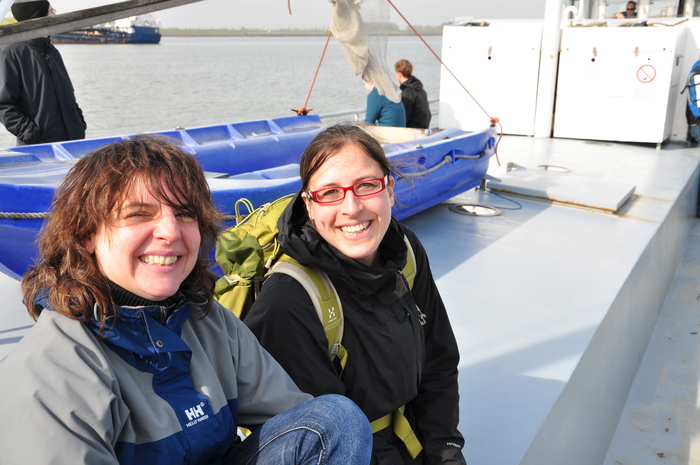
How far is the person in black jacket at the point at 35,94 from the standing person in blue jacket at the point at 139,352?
10.2 feet

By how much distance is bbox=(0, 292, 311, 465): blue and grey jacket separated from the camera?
88 centimetres

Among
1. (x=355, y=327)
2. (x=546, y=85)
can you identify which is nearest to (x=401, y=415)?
(x=355, y=327)

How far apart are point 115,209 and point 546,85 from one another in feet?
26.3

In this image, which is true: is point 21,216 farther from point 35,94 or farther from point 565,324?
point 565,324

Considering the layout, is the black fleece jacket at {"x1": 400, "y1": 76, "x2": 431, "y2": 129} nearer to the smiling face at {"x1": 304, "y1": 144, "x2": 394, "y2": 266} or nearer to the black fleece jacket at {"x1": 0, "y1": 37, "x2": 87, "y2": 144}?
the black fleece jacket at {"x1": 0, "y1": 37, "x2": 87, "y2": 144}

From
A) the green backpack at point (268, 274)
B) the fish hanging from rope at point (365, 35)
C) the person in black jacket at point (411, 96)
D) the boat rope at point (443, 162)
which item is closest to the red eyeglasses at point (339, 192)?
the green backpack at point (268, 274)

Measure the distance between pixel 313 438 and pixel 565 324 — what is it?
2100mm

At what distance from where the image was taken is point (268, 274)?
1544 mm

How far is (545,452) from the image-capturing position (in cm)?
213

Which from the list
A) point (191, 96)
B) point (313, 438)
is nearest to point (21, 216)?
point (313, 438)

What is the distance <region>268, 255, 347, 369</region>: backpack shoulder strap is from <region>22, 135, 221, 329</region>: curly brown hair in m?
0.39

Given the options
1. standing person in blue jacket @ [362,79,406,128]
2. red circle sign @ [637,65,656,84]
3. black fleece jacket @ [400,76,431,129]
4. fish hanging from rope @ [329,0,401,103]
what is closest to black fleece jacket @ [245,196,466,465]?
fish hanging from rope @ [329,0,401,103]

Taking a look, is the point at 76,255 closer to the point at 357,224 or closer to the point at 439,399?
the point at 357,224

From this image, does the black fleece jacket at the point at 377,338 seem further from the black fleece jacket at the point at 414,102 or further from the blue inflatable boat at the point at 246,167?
the black fleece jacket at the point at 414,102
